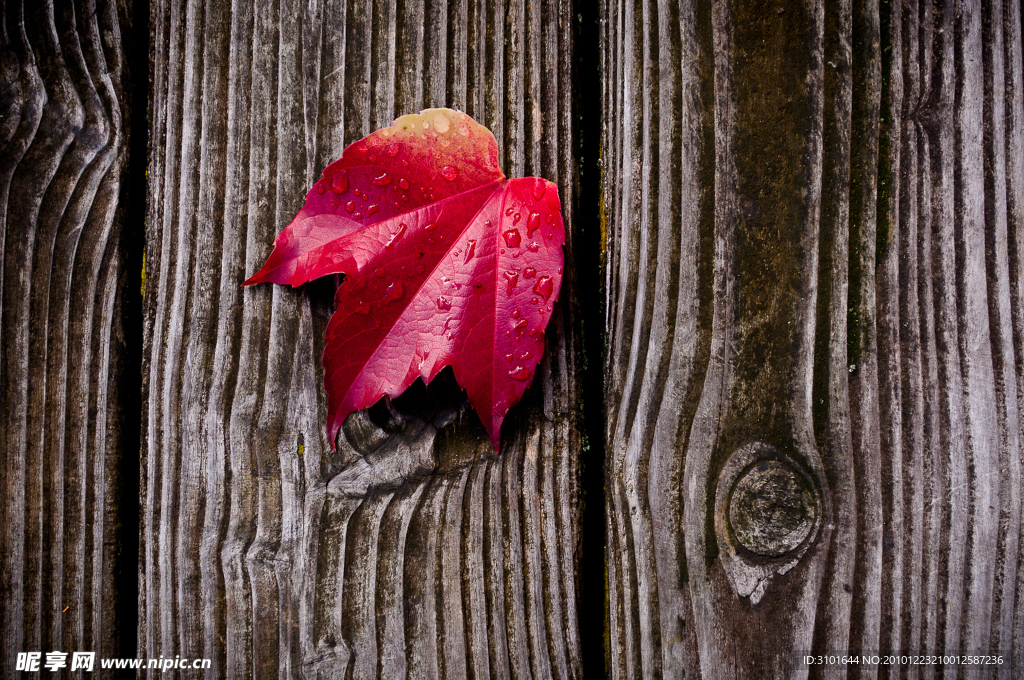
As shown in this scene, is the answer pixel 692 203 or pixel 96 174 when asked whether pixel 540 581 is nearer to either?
pixel 692 203

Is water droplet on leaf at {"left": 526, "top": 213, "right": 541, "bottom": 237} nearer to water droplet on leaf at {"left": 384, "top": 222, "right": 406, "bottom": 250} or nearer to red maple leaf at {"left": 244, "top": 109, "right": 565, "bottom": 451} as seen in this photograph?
red maple leaf at {"left": 244, "top": 109, "right": 565, "bottom": 451}

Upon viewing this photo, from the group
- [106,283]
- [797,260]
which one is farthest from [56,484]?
[797,260]

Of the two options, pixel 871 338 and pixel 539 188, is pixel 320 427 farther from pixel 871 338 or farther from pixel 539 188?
pixel 871 338

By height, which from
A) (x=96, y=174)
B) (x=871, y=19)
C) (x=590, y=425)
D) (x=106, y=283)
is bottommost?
(x=590, y=425)

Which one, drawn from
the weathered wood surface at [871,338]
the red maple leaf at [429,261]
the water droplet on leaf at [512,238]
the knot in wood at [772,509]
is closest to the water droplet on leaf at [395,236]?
the red maple leaf at [429,261]

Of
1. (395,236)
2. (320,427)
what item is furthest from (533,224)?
(320,427)

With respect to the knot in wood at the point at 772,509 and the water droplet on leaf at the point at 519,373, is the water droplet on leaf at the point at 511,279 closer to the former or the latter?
the water droplet on leaf at the point at 519,373

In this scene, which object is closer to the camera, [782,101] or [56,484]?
[782,101]
